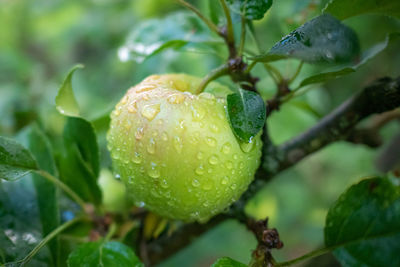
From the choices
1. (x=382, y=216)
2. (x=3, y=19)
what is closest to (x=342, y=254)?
(x=382, y=216)

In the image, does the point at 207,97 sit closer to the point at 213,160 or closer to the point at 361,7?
the point at 213,160

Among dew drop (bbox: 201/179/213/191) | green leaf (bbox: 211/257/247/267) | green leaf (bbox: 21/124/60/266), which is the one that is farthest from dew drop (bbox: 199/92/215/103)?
green leaf (bbox: 21/124/60/266)

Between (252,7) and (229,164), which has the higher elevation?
(252,7)

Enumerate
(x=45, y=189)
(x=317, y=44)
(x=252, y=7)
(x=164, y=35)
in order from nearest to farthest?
(x=317, y=44) → (x=252, y=7) → (x=45, y=189) → (x=164, y=35)

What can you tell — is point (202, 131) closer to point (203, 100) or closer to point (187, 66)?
point (203, 100)

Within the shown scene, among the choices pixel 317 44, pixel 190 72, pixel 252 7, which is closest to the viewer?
pixel 317 44

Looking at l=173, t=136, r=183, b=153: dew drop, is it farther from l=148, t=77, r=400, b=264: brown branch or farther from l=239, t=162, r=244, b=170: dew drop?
l=148, t=77, r=400, b=264: brown branch

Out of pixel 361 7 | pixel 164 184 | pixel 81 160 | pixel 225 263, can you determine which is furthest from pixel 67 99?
pixel 361 7
